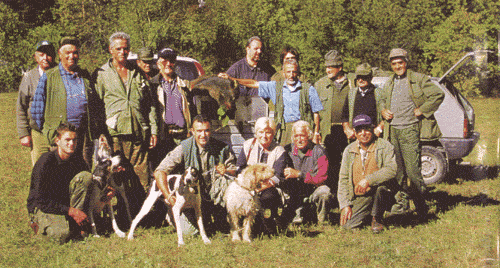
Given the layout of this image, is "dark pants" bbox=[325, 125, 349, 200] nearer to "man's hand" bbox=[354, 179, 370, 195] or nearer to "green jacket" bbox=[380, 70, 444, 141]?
"green jacket" bbox=[380, 70, 444, 141]

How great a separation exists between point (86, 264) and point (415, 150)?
13.5 feet

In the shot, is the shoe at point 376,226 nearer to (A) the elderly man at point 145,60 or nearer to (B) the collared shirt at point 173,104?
(B) the collared shirt at point 173,104

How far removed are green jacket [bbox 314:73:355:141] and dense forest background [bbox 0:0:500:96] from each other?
263 inches

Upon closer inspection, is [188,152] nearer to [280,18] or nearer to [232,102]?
[232,102]

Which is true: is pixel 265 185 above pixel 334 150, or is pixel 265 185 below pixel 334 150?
below

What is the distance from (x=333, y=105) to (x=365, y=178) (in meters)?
1.38

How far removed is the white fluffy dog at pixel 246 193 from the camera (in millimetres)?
5215

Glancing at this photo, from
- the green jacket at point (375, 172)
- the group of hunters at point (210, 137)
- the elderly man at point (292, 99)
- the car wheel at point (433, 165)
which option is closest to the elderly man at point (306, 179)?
the group of hunters at point (210, 137)

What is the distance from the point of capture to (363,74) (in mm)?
6309

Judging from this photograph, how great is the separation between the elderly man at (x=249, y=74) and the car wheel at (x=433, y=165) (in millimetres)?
3463

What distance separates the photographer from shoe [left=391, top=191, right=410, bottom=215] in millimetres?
6040

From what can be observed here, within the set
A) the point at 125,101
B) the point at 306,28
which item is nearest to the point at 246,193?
the point at 125,101

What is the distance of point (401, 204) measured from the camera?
6.05 metres

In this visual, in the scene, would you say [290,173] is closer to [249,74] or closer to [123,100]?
[249,74]
